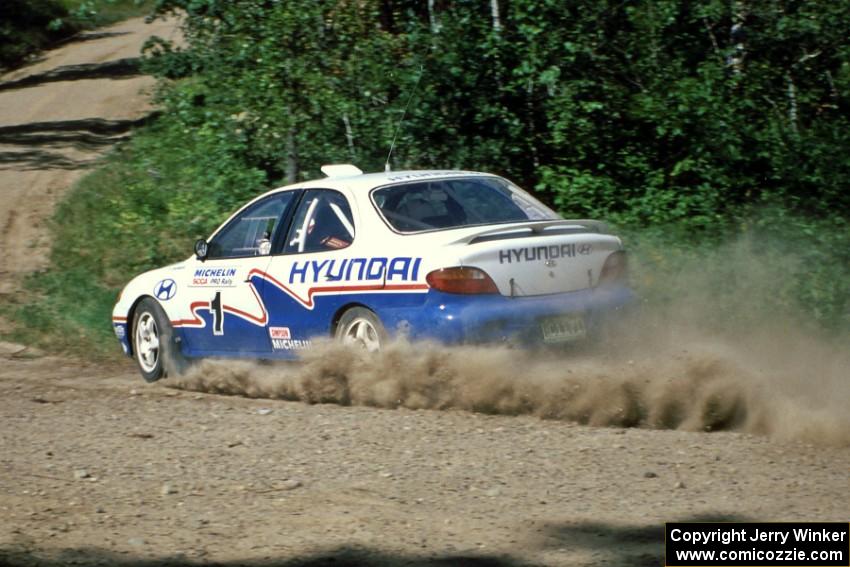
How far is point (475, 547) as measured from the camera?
16.7 feet

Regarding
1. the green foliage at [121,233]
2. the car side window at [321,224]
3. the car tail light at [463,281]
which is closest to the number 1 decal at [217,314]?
the car side window at [321,224]

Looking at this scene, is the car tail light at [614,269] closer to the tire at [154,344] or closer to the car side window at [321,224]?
the car side window at [321,224]

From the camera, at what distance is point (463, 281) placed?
7711mm

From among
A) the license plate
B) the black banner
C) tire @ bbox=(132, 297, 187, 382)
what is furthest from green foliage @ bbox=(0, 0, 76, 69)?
the black banner

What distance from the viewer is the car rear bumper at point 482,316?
768cm

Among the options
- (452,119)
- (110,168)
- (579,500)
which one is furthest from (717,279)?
(110,168)

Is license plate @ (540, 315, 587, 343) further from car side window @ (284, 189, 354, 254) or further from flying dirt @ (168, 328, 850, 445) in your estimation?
car side window @ (284, 189, 354, 254)

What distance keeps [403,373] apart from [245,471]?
65.4 inches

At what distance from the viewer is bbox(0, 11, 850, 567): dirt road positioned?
206 inches

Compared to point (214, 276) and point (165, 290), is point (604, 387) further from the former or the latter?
point (165, 290)

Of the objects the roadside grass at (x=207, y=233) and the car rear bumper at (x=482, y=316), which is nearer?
the car rear bumper at (x=482, y=316)

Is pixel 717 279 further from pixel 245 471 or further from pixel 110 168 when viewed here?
pixel 110 168

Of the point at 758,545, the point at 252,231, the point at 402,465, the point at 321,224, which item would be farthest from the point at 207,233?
the point at 758,545

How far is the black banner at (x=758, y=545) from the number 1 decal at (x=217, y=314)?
5.08m
